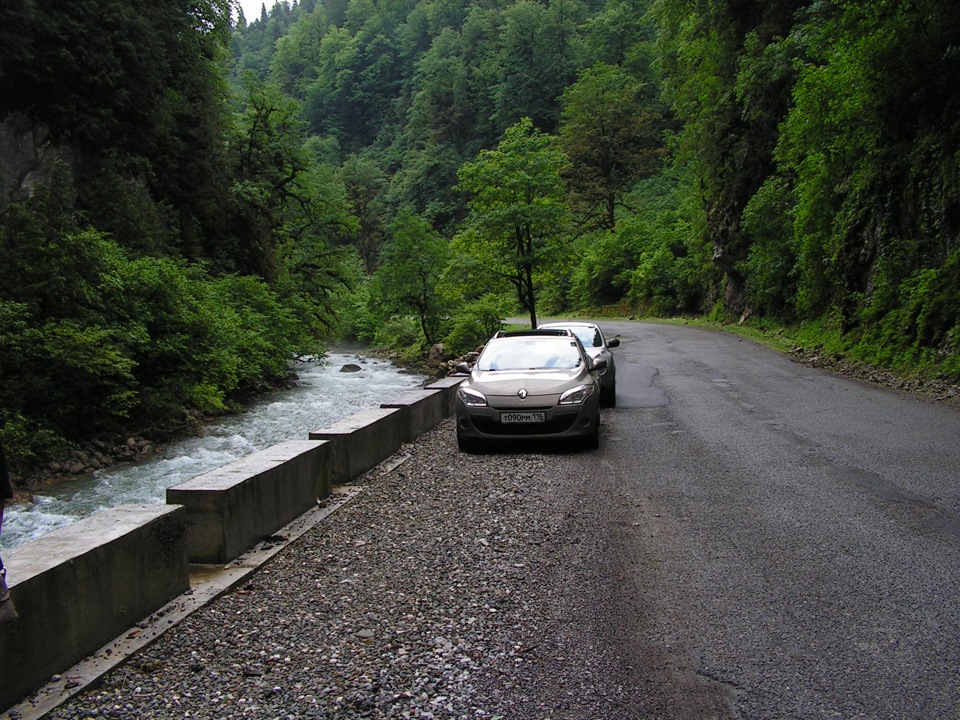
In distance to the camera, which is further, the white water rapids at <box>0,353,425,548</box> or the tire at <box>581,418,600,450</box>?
the white water rapids at <box>0,353,425,548</box>

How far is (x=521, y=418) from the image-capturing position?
1012 centimetres

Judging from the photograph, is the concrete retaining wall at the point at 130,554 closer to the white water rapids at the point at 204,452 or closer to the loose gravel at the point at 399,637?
the loose gravel at the point at 399,637

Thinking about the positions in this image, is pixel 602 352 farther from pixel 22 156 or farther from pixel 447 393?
pixel 22 156

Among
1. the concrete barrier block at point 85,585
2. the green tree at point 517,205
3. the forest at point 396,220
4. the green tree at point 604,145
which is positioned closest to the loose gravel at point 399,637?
the concrete barrier block at point 85,585

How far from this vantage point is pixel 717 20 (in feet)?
112

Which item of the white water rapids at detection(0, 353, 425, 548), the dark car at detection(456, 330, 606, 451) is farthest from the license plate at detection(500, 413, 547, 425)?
the white water rapids at detection(0, 353, 425, 548)

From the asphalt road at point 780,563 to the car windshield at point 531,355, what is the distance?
4.43 feet

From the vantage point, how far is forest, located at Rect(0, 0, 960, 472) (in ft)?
53.5

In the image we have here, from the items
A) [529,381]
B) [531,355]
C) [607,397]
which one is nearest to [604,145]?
[607,397]

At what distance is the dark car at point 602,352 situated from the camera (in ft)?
47.9

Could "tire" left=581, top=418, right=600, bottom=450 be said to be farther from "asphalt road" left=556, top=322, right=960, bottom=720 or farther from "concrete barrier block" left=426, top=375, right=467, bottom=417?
"concrete barrier block" left=426, top=375, right=467, bottom=417

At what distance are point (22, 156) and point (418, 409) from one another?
605 inches

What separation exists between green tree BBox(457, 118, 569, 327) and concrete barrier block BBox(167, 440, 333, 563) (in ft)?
75.6

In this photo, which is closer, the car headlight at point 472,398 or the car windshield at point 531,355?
the car headlight at point 472,398
